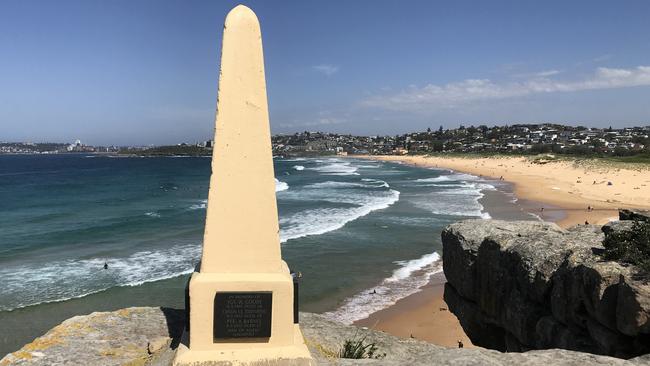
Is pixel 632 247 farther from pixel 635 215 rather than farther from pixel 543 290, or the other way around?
pixel 635 215

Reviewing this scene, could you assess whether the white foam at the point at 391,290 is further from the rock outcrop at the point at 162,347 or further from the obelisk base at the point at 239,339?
the obelisk base at the point at 239,339

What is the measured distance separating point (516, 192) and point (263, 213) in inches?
1686

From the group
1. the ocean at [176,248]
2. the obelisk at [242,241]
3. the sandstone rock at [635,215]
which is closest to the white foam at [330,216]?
the ocean at [176,248]

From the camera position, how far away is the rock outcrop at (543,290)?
21.4 ft

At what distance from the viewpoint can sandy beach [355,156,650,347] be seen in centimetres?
1452

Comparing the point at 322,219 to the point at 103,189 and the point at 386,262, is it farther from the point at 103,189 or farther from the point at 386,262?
the point at 103,189

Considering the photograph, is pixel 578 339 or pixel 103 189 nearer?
pixel 578 339

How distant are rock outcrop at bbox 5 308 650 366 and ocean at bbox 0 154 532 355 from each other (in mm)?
2475

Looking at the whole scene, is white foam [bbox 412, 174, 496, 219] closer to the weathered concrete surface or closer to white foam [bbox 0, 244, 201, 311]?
white foam [bbox 0, 244, 201, 311]

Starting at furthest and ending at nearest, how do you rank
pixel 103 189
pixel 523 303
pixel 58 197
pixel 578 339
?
pixel 103 189 < pixel 58 197 < pixel 523 303 < pixel 578 339

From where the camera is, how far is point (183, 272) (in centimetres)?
1941

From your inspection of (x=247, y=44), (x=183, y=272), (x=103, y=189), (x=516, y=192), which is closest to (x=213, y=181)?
(x=247, y=44)

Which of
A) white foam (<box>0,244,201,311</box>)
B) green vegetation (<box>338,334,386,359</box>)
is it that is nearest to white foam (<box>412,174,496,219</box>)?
white foam (<box>0,244,201,311</box>)

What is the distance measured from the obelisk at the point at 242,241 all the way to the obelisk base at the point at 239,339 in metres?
0.01
